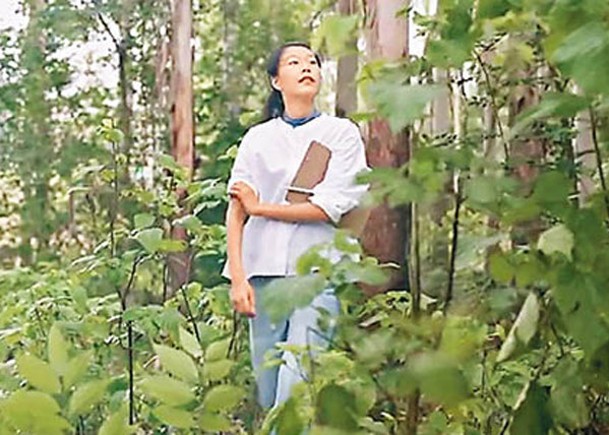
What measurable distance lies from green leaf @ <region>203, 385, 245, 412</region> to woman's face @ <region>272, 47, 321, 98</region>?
4.19 ft

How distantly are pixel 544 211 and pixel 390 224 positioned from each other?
315 centimetres

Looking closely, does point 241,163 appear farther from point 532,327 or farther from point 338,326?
point 532,327

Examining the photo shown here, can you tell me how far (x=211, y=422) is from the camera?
1.02m

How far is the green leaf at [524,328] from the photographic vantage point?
71 centimetres

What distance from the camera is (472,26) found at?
2.19 ft

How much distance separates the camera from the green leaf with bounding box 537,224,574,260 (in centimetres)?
68

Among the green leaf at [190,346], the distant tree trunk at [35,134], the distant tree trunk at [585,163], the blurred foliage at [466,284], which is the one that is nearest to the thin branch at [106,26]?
the distant tree trunk at [35,134]

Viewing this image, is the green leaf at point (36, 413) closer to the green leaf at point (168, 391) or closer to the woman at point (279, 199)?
the green leaf at point (168, 391)

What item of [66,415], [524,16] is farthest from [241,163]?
[524,16]

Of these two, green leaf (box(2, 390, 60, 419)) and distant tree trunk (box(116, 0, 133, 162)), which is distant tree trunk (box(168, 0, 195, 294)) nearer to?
distant tree trunk (box(116, 0, 133, 162))

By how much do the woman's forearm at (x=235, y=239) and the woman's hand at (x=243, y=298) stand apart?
1cm

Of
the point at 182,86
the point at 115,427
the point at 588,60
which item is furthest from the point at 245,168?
the point at 182,86

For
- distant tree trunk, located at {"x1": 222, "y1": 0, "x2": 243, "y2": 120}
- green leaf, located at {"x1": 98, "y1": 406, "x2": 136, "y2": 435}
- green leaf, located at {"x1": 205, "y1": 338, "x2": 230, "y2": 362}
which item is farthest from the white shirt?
distant tree trunk, located at {"x1": 222, "y1": 0, "x2": 243, "y2": 120}

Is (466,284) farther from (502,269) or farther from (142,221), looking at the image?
(142,221)
